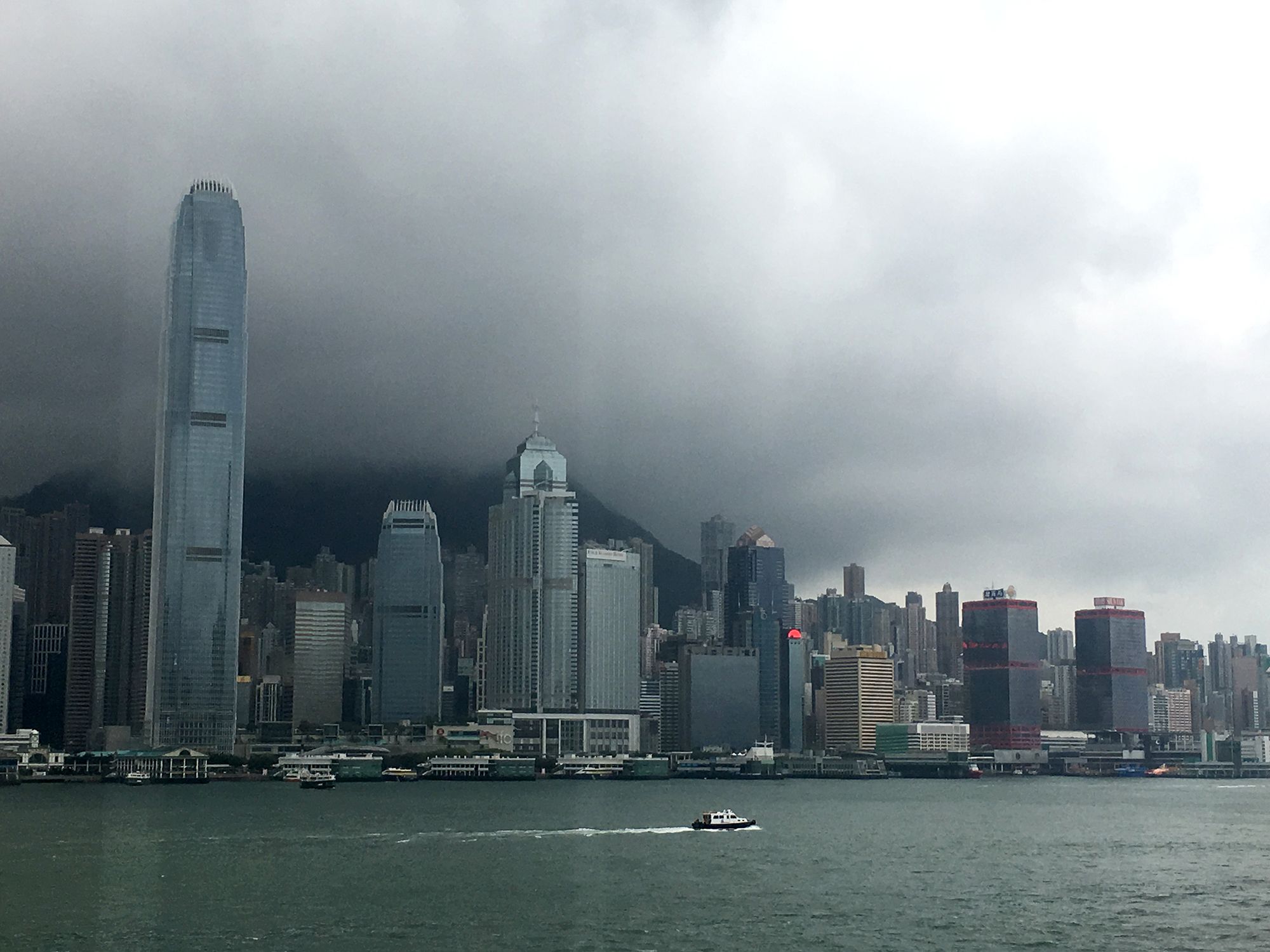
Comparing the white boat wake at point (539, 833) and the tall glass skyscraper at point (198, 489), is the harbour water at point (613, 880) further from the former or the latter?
the tall glass skyscraper at point (198, 489)

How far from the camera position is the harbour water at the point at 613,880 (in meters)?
39.7

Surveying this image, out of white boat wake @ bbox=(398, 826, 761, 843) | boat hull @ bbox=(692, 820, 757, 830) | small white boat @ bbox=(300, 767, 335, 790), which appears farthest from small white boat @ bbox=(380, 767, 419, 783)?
boat hull @ bbox=(692, 820, 757, 830)

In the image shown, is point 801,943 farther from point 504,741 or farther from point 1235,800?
point 504,741

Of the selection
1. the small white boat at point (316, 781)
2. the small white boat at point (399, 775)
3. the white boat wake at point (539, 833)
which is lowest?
the small white boat at point (399, 775)

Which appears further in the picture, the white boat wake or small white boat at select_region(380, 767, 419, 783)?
small white boat at select_region(380, 767, 419, 783)

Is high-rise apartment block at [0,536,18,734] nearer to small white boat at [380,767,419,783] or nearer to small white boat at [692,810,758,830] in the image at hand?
small white boat at [380,767,419,783]

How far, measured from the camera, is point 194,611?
6816 inches

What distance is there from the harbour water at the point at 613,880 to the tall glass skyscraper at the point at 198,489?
7706 centimetres

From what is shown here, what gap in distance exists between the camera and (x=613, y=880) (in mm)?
51188

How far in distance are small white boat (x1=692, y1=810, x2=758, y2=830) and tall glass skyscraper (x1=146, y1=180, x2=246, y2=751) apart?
357 ft

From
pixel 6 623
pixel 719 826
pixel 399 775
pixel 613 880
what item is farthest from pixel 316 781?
pixel 613 880

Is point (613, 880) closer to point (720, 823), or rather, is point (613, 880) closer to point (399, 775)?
point (720, 823)

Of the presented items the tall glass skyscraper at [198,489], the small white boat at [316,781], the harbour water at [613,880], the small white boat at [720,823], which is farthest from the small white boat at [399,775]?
the small white boat at [720,823]

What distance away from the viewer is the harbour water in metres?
39.7
